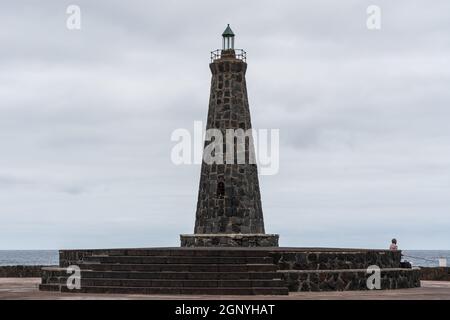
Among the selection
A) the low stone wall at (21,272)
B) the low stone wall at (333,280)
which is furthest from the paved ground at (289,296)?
the low stone wall at (21,272)

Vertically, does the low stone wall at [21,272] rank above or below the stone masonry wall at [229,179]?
below

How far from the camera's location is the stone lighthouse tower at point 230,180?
32031mm

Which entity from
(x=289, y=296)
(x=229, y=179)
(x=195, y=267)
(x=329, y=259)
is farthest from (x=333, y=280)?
(x=229, y=179)

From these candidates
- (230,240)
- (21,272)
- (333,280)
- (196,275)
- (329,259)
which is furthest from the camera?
(21,272)

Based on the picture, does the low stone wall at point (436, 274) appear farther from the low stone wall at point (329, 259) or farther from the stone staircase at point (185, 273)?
the stone staircase at point (185, 273)

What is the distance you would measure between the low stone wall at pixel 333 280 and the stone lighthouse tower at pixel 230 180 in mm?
8137

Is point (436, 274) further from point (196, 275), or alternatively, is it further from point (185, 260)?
point (196, 275)

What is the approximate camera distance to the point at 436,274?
32.1 m

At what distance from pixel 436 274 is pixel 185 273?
1395 centimetres

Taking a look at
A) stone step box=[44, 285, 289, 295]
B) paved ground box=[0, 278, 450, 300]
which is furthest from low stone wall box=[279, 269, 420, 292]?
stone step box=[44, 285, 289, 295]

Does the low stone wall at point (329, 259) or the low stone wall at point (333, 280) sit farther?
the low stone wall at point (329, 259)

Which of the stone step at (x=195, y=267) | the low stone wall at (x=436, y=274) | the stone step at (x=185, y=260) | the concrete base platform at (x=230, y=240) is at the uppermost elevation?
the concrete base platform at (x=230, y=240)
